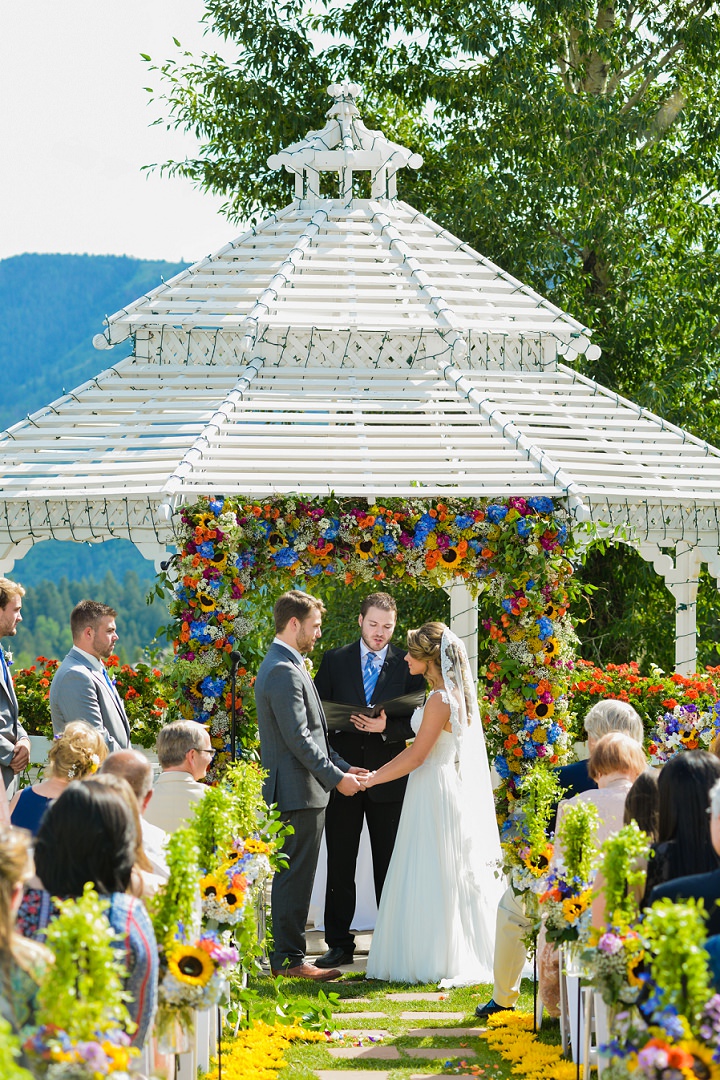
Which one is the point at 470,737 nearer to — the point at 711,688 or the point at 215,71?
the point at 711,688

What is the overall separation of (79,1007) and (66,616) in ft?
335

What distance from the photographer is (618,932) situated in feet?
13.8

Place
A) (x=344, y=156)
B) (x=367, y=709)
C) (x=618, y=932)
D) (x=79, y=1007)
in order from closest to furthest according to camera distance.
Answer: (x=79, y=1007) → (x=618, y=932) → (x=367, y=709) → (x=344, y=156)

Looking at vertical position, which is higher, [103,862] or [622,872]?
[103,862]

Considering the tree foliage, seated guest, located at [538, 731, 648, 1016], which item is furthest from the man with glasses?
the tree foliage

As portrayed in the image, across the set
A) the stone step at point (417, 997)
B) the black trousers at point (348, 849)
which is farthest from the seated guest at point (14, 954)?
the black trousers at point (348, 849)

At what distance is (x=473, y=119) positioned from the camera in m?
17.4

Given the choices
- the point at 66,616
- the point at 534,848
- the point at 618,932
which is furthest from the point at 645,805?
the point at 66,616

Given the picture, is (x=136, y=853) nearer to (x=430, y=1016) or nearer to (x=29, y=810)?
(x=29, y=810)

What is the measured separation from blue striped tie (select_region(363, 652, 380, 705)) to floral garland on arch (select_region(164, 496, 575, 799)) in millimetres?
543

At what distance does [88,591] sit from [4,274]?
4935 centimetres

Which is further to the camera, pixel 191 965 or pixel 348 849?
pixel 348 849

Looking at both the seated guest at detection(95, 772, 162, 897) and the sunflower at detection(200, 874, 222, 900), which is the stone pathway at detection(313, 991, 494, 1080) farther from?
the seated guest at detection(95, 772, 162, 897)

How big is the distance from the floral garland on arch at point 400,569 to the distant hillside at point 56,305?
425 feet
